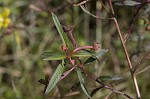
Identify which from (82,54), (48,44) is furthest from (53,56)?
(48,44)

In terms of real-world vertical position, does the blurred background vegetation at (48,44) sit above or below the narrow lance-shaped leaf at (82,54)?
below

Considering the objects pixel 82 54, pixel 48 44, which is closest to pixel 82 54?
pixel 82 54

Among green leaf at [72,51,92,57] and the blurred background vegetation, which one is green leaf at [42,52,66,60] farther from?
the blurred background vegetation

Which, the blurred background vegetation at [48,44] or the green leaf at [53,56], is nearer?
the green leaf at [53,56]

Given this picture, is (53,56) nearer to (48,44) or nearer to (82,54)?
(82,54)

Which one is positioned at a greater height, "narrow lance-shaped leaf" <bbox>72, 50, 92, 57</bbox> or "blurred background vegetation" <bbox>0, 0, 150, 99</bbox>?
"narrow lance-shaped leaf" <bbox>72, 50, 92, 57</bbox>

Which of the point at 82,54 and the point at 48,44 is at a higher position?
the point at 82,54

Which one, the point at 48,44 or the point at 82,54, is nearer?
the point at 82,54

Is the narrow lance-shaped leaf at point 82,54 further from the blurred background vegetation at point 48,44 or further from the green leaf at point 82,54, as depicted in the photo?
the blurred background vegetation at point 48,44

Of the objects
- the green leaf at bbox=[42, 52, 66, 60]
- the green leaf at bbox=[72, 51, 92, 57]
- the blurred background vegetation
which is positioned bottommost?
the blurred background vegetation

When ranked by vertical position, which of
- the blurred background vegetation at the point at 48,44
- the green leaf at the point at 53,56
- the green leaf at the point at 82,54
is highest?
the green leaf at the point at 53,56

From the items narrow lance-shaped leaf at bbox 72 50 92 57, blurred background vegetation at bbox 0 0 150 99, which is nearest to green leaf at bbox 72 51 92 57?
narrow lance-shaped leaf at bbox 72 50 92 57

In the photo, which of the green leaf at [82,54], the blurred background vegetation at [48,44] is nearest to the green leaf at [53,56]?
the green leaf at [82,54]
